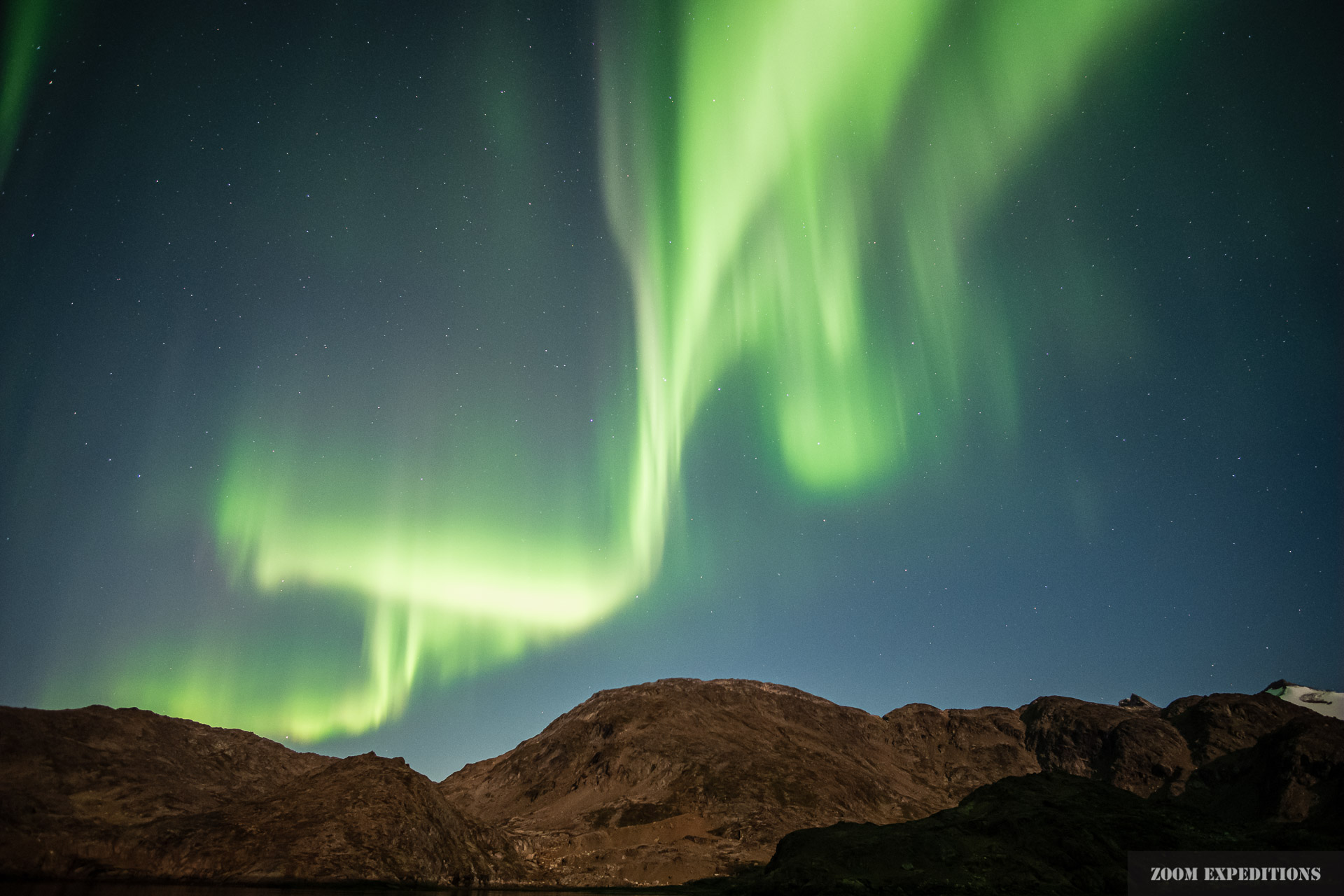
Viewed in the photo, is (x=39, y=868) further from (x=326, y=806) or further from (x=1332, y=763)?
(x=1332, y=763)

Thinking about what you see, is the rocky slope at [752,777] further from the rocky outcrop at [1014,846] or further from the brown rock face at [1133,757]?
the rocky outcrop at [1014,846]

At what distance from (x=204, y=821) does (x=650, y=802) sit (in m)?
76.8

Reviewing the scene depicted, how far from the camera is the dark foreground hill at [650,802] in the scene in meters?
71.8

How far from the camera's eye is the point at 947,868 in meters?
65.6

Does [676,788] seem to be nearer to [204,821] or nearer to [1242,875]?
[204,821]

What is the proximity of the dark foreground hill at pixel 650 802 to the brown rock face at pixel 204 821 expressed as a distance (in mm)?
288

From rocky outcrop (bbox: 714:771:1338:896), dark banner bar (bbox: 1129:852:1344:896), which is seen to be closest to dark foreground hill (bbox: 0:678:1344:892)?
rocky outcrop (bbox: 714:771:1338:896)

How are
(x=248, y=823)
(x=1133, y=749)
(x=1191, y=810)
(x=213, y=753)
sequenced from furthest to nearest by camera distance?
(x=1133, y=749), (x=213, y=753), (x=248, y=823), (x=1191, y=810)

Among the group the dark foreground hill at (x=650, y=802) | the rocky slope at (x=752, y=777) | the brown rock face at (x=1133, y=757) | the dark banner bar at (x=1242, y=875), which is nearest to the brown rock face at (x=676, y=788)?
the rocky slope at (x=752, y=777)

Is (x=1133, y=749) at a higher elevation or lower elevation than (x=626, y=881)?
higher

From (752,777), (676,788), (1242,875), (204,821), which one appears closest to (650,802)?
(676,788)

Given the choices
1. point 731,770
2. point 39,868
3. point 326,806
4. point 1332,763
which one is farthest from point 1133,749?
point 39,868

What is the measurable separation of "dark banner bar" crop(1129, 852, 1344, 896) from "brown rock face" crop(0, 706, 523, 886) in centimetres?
6797

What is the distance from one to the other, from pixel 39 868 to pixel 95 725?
63503 millimetres
